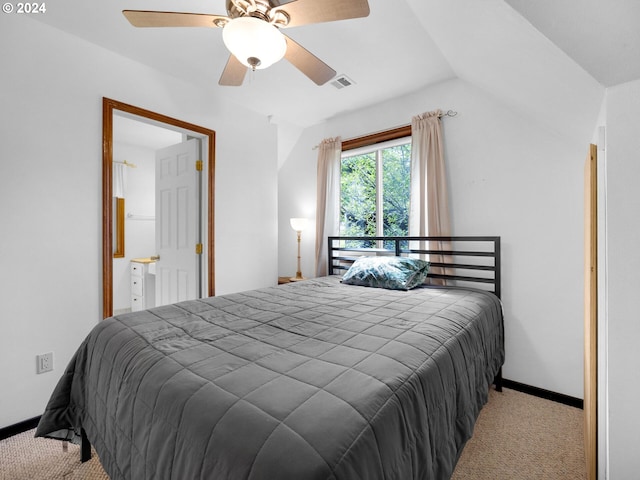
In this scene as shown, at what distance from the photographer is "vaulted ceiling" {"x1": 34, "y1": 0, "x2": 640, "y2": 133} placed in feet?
2.93

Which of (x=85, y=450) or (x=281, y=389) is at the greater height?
(x=281, y=389)

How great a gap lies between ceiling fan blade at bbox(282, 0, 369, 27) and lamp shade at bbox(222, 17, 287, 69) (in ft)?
0.47

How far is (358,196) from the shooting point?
3.53m

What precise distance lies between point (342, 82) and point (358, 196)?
1255 millimetres

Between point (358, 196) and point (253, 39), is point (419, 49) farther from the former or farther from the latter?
point (358, 196)

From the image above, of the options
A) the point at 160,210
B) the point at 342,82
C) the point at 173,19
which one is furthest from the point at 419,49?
the point at 160,210

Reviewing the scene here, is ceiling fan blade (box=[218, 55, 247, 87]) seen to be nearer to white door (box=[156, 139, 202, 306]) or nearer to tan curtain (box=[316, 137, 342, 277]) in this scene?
white door (box=[156, 139, 202, 306])

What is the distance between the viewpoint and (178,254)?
10.1 feet

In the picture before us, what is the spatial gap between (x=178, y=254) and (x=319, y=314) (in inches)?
82.5

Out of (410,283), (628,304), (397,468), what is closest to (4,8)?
(397,468)

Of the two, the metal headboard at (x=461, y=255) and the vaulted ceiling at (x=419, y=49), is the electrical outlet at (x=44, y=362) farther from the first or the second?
the metal headboard at (x=461, y=255)

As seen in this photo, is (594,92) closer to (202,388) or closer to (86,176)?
(202,388)

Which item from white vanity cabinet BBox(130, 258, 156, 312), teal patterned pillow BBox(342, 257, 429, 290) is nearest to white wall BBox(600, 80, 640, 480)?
teal patterned pillow BBox(342, 257, 429, 290)

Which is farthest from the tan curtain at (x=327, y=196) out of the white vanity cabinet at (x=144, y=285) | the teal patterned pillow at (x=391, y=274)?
Result: the white vanity cabinet at (x=144, y=285)
